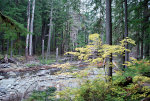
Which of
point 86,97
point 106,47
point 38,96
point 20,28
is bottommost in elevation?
point 38,96

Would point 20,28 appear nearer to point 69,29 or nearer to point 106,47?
point 106,47

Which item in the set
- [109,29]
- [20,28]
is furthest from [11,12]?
[109,29]

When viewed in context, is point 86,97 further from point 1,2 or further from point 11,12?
point 1,2

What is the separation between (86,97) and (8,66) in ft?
40.8

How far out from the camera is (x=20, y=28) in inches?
176

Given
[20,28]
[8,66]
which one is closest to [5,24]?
[20,28]

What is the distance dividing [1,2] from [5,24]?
19.7 metres

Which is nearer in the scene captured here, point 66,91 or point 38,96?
point 66,91

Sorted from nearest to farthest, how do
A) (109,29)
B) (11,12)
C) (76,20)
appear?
(109,29)
(11,12)
(76,20)

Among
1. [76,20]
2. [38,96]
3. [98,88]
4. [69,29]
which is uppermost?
[76,20]

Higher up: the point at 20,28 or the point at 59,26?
the point at 59,26

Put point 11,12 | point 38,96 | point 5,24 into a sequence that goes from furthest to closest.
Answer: point 11,12, point 38,96, point 5,24

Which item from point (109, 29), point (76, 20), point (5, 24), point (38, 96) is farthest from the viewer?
point (76, 20)

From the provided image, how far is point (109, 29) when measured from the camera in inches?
Answer: 191
